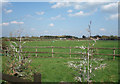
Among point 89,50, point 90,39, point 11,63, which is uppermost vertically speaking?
point 90,39

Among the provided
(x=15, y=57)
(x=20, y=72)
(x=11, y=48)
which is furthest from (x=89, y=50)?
(x=11, y=48)

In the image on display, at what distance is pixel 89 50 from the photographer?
3539 millimetres

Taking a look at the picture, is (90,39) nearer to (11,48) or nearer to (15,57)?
(15,57)

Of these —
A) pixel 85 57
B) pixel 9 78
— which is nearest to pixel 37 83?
pixel 9 78

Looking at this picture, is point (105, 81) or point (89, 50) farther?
point (105, 81)

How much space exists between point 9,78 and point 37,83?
60 cm

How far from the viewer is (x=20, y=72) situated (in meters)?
4.02

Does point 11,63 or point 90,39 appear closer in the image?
point 90,39

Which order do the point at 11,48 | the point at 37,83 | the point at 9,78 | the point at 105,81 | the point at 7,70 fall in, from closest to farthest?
1. the point at 37,83
2. the point at 9,78
3. the point at 7,70
4. the point at 105,81
5. the point at 11,48

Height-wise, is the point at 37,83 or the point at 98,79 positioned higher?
the point at 37,83

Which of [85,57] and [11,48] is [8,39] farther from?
[85,57]

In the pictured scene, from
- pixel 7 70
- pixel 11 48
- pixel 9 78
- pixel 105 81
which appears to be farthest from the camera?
pixel 11 48

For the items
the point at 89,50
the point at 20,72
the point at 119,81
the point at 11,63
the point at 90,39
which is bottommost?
the point at 119,81

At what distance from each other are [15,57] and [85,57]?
2.37 m
